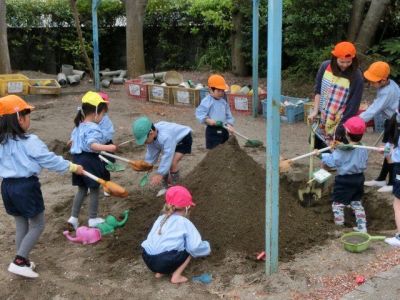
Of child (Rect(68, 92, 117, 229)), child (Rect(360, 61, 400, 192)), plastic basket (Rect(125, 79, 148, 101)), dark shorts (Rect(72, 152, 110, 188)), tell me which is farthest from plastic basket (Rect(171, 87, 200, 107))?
dark shorts (Rect(72, 152, 110, 188))

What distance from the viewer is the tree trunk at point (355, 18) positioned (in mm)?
11648

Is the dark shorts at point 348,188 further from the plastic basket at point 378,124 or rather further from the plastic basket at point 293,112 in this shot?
the plastic basket at point 293,112

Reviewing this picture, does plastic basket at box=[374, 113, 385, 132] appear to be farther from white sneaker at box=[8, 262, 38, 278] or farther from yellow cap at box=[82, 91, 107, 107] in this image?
white sneaker at box=[8, 262, 38, 278]

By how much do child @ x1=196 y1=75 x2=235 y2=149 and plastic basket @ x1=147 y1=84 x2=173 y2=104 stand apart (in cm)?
518

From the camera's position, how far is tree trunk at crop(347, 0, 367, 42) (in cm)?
1165

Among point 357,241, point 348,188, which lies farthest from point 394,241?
point 348,188

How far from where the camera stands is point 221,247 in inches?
182

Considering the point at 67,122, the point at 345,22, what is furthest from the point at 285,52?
the point at 67,122

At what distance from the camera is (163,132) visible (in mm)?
5613

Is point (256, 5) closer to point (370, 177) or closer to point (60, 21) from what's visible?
point (370, 177)

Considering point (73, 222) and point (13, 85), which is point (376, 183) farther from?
point (13, 85)

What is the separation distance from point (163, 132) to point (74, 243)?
1.43 m

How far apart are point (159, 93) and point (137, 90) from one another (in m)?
0.75

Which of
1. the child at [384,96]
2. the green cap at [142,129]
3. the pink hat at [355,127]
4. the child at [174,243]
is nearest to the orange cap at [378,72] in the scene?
the child at [384,96]
